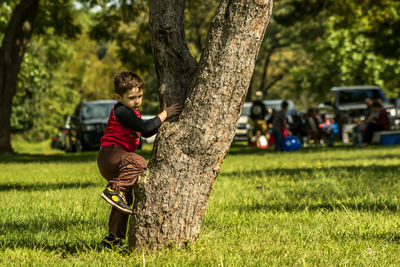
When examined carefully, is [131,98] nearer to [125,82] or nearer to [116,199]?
[125,82]

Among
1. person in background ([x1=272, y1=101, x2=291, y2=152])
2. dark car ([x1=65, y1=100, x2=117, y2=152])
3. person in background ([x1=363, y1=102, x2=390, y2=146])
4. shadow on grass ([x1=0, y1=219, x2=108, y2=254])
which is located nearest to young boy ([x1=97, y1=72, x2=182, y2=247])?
shadow on grass ([x1=0, y1=219, x2=108, y2=254])

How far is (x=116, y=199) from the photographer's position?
4.46 meters

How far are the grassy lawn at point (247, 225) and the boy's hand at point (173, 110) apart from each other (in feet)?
3.11

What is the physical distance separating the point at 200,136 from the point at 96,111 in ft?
74.4

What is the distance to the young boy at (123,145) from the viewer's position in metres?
4.54

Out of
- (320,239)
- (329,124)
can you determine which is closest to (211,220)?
(320,239)

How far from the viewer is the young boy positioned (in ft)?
14.9

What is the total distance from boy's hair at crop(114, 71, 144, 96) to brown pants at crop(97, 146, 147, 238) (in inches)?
16.9

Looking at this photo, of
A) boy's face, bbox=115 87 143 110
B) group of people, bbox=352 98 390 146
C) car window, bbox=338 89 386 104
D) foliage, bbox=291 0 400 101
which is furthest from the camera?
car window, bbox=338 89 386 104

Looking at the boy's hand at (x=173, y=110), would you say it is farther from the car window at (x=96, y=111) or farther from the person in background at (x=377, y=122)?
the car window at (x=96, y=111)

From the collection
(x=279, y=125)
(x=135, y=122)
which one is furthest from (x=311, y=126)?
(x=135, y=122)

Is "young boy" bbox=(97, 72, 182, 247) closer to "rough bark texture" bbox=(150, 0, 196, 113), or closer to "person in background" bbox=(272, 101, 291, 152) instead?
"rough bark texture" bbox=(150, 0, 196, 113)

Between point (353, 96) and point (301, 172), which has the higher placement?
point (301, 172)

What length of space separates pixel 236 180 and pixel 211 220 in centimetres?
421
